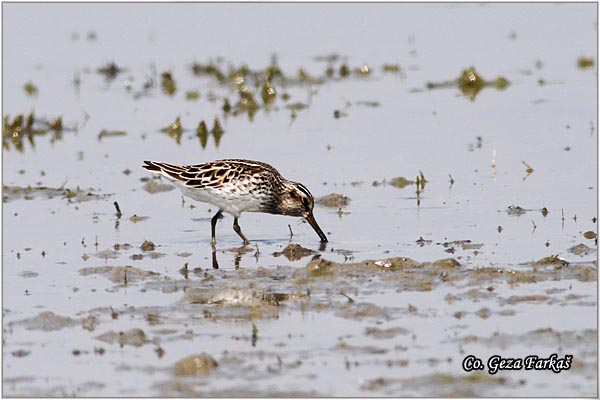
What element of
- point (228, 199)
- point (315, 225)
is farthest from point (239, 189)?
point (315, 225)

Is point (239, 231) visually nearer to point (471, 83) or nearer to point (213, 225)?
point (213, 225)

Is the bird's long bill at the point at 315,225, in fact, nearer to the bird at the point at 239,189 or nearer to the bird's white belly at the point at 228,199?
the bird at the point at 239,189

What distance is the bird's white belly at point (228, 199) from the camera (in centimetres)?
1681

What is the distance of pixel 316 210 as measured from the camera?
18453mm

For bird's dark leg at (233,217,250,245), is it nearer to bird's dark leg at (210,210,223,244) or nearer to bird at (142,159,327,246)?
bird at (142,159,327,246)

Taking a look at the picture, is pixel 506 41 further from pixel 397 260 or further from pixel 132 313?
pixel 132 313

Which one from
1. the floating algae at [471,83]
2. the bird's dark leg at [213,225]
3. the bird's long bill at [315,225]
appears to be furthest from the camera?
the floating algae at [471,83]

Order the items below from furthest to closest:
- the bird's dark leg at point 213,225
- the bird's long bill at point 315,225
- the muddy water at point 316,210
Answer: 1. the bird's dark leg at point 213,225
2. the bird's long bill at point 315,225
3. the muddy water at point 316,210

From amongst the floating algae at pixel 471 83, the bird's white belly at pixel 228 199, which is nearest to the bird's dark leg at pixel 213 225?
the bird's white belly at pixel 228 199

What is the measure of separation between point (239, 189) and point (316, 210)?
1887 mm

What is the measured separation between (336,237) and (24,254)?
388 cm

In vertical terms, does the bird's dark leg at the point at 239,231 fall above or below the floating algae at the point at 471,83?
below

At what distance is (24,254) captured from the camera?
1623cm

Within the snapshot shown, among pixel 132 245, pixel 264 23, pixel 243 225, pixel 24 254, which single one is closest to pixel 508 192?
pixel 243 225
